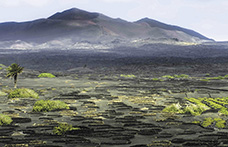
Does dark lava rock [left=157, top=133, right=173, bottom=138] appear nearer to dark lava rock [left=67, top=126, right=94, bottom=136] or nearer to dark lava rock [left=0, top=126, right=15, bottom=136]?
dark lava rock [left=67, top=126, right=94, bottom=136]

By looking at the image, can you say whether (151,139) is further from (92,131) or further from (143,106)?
(143,106)

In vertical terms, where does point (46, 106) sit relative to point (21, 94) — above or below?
above

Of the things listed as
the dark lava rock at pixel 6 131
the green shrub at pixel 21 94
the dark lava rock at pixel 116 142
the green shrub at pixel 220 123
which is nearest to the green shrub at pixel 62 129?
the dark lava rock at pixel 6 131

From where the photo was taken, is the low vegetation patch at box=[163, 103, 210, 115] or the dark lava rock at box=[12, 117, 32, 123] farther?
the low vegetation patch at box=[163, 103, 210, 115]

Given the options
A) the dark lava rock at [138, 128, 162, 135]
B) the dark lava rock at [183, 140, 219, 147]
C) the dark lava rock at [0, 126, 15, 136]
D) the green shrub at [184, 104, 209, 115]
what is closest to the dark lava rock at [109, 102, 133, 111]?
the green shrub at [184, 104, 209, 115]

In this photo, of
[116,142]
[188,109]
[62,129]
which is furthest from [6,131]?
[188,109]

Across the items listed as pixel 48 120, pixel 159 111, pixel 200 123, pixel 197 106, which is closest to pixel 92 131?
pixel 48 120

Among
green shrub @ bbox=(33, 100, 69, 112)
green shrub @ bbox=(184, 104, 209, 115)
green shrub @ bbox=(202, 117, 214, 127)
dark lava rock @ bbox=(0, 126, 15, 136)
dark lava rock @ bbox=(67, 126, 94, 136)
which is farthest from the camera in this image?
green shrub @ bbox=(33, 100, 69, 112)

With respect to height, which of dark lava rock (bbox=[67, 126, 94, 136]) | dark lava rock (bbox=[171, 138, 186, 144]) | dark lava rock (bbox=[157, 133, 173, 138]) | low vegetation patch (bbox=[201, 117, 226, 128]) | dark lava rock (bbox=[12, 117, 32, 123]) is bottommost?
dark lava rock (bbox=[12, 117, 32, 123])

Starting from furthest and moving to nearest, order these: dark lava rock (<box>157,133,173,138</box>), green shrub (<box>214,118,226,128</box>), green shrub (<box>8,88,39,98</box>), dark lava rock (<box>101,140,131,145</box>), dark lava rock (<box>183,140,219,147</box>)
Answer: green shrub (<box>8,88,39,98</box>) < green shrub (<box>214,118,226,128</box>) < dark lava rock (<box>157,133,173,138</box>) < dark lava rock (<box>101,140,131,145</box>) < dark lava rock (<box>183,140,219,147</box>)

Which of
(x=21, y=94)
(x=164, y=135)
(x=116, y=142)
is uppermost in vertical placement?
(x=164, y=135)

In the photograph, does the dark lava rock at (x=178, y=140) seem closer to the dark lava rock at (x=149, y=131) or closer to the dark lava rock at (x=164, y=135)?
the dark lava rock at (x=164, y=135)

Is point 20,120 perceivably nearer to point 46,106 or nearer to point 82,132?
point 46,106

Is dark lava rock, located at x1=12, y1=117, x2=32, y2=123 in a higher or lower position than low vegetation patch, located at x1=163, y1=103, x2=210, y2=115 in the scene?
lower
